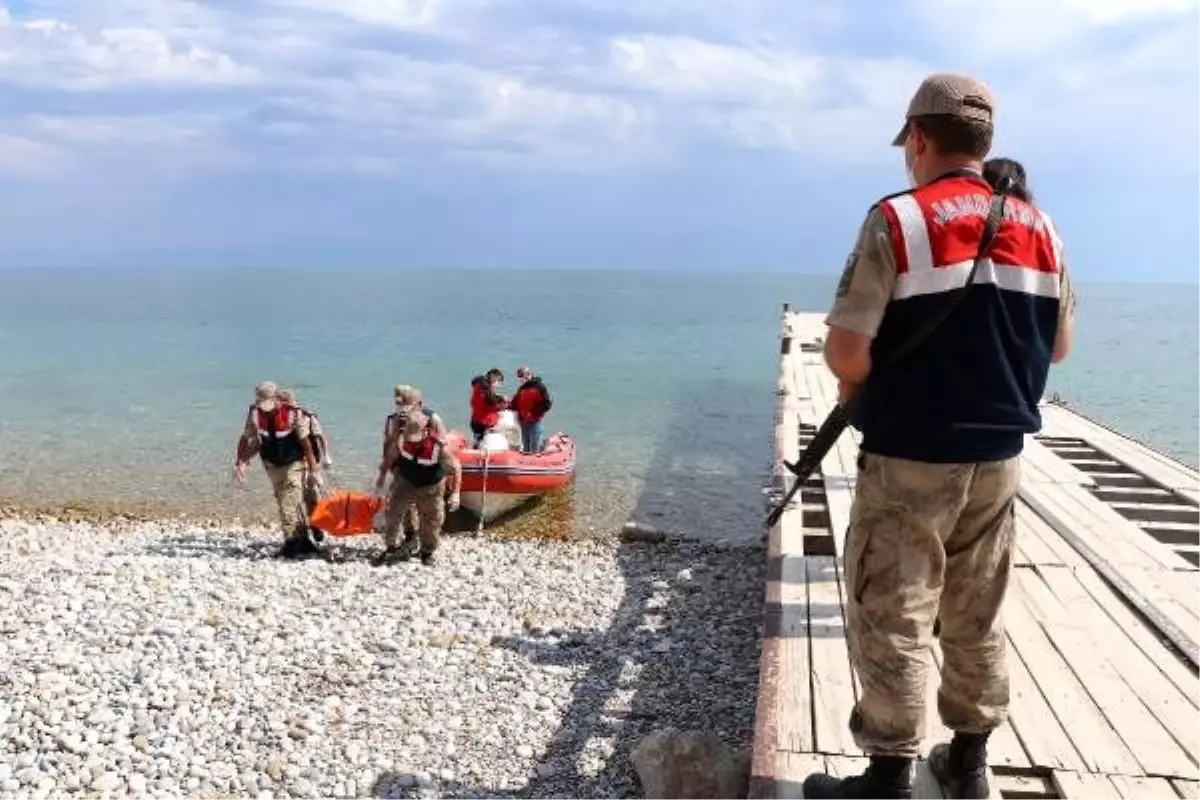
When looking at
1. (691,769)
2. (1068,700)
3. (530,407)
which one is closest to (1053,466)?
Answer: (1068,700)

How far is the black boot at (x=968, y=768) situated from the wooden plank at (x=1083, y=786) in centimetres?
41

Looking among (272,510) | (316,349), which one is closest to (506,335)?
(316,349)

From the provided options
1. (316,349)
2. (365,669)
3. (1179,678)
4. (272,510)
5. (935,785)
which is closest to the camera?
(935,785)

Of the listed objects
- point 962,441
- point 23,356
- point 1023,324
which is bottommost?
point 23,356

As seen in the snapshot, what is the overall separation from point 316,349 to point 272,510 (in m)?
42.4

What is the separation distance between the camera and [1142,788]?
12.0ft

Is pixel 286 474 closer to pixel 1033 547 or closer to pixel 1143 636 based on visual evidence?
pixel 1033 547

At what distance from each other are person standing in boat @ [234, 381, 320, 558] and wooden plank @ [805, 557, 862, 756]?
21.0ft

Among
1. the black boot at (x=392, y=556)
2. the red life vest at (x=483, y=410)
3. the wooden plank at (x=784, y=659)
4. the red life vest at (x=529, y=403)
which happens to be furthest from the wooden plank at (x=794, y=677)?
the red life vest at (x=529, y=403)

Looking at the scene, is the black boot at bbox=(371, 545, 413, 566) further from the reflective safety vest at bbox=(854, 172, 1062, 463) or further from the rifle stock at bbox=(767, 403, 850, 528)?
the reflective safety vest at bbox=(854, 172, 1062, 463)

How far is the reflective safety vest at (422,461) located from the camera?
33.7ft

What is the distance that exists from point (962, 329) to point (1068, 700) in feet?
8.19

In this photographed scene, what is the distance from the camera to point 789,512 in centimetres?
761

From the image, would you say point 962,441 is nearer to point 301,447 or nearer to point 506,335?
point 301,447
